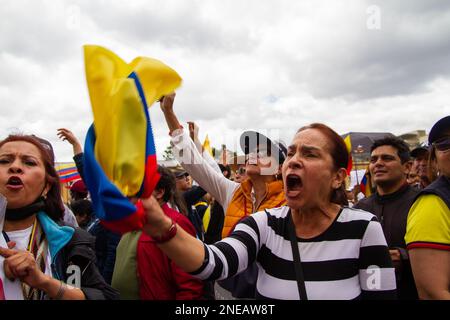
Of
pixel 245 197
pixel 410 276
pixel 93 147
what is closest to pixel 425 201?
pixel 410 276

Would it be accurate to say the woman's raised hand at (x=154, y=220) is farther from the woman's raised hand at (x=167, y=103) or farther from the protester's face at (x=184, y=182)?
the protester's face at (x=184, y=182)

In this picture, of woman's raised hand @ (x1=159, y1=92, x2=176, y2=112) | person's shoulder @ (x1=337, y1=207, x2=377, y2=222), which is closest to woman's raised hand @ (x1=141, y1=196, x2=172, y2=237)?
person's shoulder @ (x1=337, y1=207, x2=377, y2=222)

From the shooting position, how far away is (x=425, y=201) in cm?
194

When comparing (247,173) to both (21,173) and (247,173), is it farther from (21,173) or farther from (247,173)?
(21,173)

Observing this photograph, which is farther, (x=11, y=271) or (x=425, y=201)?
(x=425, y=201)

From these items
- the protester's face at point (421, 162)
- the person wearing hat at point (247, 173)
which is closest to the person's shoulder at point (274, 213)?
the person wearing hat at point (247, 173)

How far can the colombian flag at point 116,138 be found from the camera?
1092 mm

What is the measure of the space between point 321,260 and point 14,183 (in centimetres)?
143

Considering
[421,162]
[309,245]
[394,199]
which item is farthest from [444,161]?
[421,162]

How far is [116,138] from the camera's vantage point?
3.65ft
